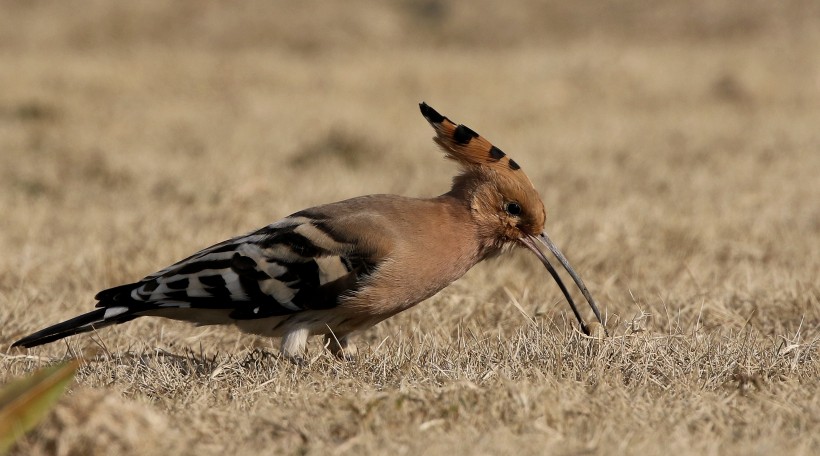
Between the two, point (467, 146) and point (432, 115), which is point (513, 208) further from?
point (432, 115)

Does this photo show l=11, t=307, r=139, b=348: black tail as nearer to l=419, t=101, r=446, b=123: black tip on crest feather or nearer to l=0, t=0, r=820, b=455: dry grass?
l=0, t=0, r=820, b=455: dry grass

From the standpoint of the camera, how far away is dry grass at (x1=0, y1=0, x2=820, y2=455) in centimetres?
253

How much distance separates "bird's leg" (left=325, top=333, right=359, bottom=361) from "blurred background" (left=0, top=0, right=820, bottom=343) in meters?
0.72

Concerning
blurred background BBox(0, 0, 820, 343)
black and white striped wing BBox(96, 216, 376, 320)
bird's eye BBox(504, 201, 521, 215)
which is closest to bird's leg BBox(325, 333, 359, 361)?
black and white striped wing BBox(96, 216, 376, 320)

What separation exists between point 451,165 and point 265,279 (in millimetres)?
5201

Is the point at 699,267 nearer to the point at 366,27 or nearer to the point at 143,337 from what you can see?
the point at 143,337

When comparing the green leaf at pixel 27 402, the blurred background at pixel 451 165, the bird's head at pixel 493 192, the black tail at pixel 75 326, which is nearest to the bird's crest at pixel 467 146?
the bird's head at pixel 493 192

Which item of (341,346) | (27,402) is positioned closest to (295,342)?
(341,346)

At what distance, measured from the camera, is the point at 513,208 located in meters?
3.54

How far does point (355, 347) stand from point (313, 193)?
3.57 m

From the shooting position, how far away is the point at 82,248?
5270 millimetres

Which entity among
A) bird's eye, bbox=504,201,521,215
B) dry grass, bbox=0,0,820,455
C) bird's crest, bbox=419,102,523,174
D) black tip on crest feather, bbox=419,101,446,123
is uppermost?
black tip on crest feather, bbox=419,101,446,123

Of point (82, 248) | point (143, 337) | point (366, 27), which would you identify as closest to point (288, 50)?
point (366, 27)

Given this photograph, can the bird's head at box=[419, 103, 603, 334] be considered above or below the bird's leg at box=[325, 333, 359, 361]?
above
